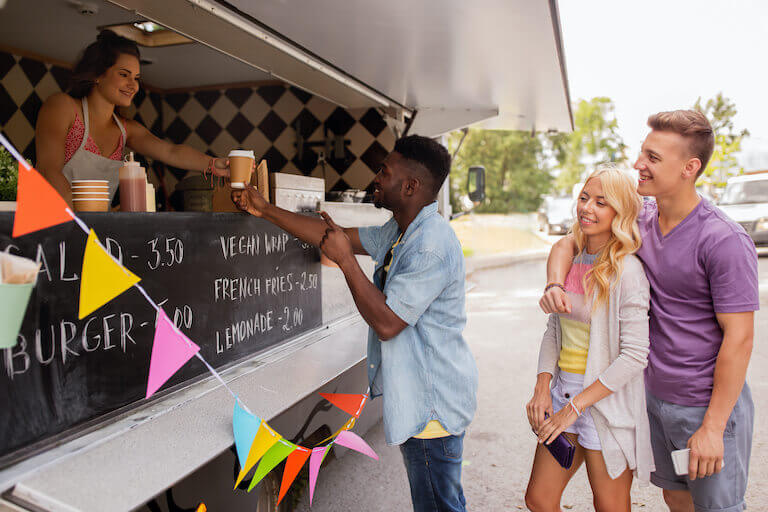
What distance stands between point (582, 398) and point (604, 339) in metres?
0.24

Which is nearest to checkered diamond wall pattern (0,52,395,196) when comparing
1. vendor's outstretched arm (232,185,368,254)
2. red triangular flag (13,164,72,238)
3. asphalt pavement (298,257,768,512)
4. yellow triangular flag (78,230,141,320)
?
asphalt pavement (298,257,768,512)

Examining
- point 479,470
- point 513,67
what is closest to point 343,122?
Answer: point 513,67

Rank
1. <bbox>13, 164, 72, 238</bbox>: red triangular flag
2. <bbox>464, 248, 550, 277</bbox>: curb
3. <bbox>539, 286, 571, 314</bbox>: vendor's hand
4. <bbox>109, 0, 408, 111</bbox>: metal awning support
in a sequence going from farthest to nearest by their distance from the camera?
1. <bbox>464, 248, 550, 277</bbox>: curb
2. <bbox>109, 0, 408, 111</bbox>: metal awning support
3. <bbox>539, 286, 571, 314</bbox>: vendor's hand
4. <bbox>13, 164, 72, 238</bbox>: red triangular flag

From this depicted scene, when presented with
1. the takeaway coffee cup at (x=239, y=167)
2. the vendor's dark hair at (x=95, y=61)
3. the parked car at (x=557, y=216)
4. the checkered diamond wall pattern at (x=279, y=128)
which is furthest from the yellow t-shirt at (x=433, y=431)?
the parked car at (x=557, y=216)

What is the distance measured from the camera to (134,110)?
5453 millimetres

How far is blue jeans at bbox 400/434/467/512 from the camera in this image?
2.10 m

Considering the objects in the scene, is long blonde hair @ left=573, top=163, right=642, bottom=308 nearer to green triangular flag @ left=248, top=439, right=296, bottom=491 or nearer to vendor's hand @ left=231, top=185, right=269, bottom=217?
green triangular flag @ left=248, top=439, right=296, bottom=491

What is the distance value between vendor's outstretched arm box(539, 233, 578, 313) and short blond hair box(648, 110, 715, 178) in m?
0.57

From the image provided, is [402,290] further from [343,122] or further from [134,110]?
[134,110]

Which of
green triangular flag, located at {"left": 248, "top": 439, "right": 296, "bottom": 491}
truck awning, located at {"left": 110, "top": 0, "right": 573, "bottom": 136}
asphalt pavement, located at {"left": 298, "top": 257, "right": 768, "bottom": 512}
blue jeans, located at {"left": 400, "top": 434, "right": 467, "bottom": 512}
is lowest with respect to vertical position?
asphalt pavement, located at {"left": 298, "top": 257, "right": 768, "bottom": 512}

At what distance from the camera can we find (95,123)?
2.75 metres

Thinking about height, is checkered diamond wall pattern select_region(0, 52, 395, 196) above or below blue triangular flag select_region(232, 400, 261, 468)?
above

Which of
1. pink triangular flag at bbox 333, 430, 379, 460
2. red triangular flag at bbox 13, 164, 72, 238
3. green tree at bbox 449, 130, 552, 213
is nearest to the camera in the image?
red triangular flag at bbox 13, 164, 72, 238

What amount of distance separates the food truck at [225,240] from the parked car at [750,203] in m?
10.7
